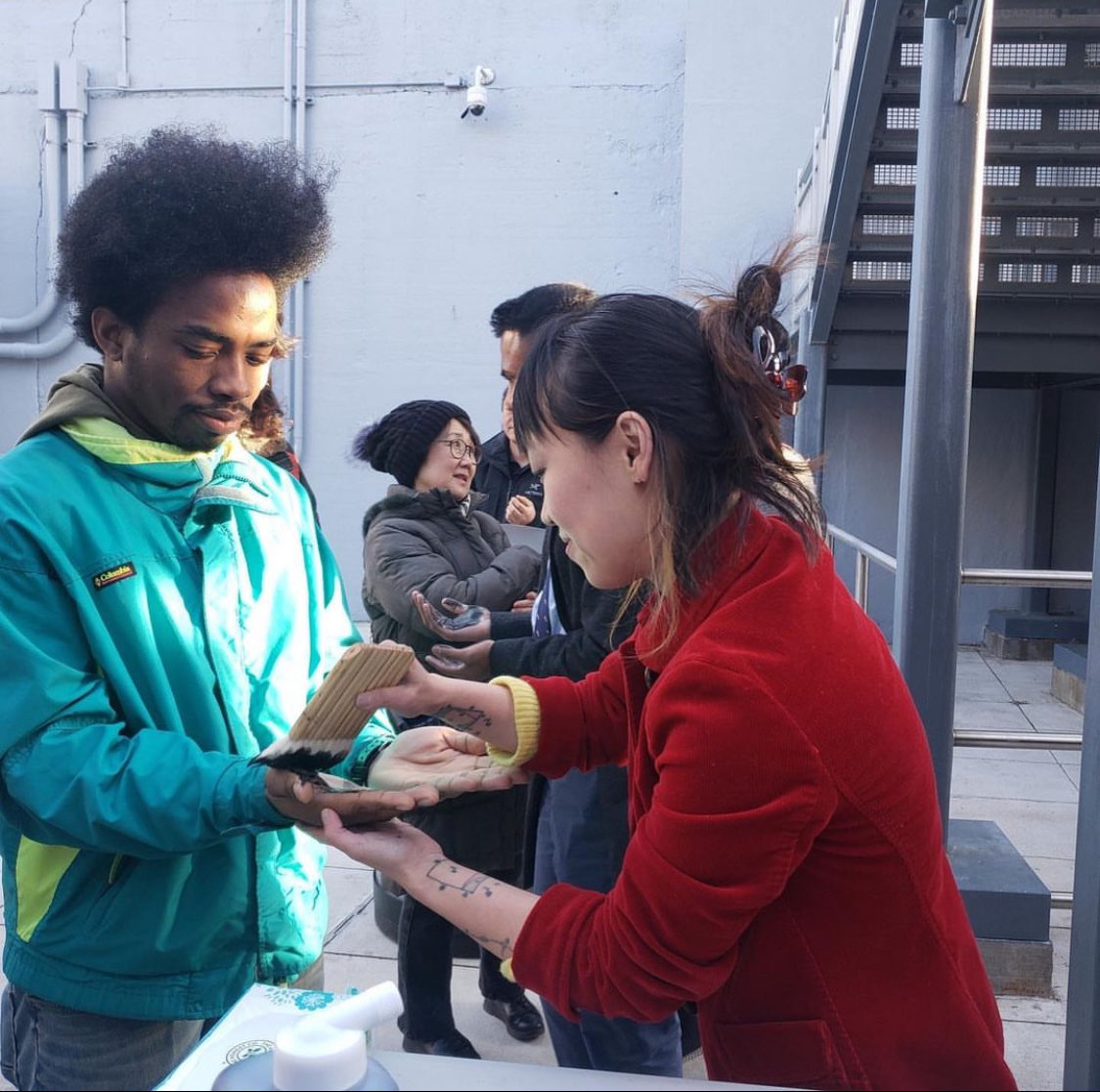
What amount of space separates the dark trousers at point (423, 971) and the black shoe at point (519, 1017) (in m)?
0.29

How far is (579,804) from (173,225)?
1398mm

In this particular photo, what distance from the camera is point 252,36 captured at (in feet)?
30.3

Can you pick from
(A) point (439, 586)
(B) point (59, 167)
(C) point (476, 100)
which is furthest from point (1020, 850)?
(B) point (59, 167)

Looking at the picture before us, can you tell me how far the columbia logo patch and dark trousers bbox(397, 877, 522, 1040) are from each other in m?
1.73

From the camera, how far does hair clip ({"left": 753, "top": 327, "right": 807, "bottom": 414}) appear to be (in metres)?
1.38

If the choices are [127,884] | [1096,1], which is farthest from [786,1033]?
[1096,1]

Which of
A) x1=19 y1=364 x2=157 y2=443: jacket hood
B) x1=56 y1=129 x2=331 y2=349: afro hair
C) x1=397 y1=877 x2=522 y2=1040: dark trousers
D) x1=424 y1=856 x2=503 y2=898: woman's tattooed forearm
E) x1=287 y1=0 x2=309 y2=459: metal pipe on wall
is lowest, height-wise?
x1=397 y1=877 x2=522 y2=1040: dark trousers

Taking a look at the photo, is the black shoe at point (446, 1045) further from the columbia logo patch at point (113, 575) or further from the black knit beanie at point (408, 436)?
the columbia logo patch at point (113, 575)

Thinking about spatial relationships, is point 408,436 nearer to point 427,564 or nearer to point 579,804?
point 427,564

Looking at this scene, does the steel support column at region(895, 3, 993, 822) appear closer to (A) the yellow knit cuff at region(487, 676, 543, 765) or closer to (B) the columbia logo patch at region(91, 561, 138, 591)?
(A) the yellow knit cuff at region(487, 676, 543, 765)

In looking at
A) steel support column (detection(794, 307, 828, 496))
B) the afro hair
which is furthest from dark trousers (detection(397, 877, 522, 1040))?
steel support column (detection(794, 307, 828, 496))

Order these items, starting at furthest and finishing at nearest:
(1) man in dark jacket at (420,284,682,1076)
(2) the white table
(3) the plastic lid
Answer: (1) man in dark jacket at (420,284,682,1076) → (2) the white table → (3) the plastic lid

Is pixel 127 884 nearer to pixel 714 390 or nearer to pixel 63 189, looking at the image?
pixel 714 390

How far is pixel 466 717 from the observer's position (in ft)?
5.82
